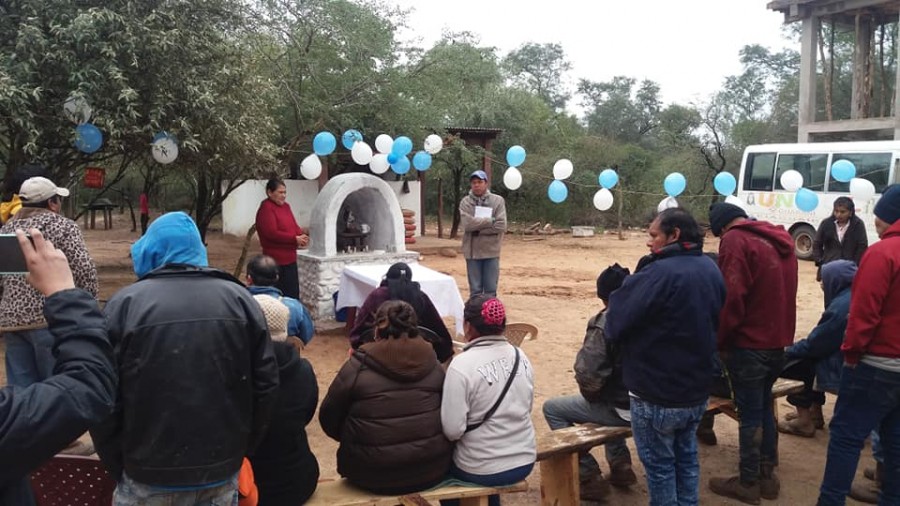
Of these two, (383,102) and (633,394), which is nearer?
(633,394)

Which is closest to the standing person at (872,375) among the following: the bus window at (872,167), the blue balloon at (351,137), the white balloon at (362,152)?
the white balloon at (362,152)

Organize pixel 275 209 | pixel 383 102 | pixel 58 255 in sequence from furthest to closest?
pixel 383 102 < pixel 275 209 < pixel 58 255

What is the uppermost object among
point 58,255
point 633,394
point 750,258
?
point 58,255

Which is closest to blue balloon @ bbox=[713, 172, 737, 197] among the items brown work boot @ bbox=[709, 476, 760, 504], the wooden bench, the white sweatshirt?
brown work boot @ bbox=[709, 476, 760, 504]

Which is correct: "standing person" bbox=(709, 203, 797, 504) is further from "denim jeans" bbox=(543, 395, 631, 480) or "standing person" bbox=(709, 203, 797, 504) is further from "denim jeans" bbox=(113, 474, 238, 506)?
"denim jeans" bbox=(113, 474, 238, 506)

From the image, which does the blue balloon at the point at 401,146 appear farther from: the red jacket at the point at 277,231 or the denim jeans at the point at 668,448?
the denim jeans at the point at 668,448

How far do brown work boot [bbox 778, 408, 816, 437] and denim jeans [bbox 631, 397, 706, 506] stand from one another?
1.92m

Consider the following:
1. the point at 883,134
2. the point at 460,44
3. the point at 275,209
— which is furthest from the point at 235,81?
the point at 883,134

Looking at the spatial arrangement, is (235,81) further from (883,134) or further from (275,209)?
(883,134)

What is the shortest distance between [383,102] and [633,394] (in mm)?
9463

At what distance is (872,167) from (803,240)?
6.49 ft

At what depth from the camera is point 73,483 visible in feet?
8.29

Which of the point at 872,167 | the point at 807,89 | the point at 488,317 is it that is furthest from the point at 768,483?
the point at 807,89

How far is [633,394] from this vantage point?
123 inches
